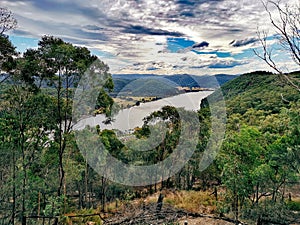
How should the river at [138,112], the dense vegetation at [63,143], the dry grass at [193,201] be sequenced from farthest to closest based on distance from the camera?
the river at [138,112] < the dry grass at [193,201] < the dense vegetation at [63,143]

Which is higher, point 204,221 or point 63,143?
point 63,143

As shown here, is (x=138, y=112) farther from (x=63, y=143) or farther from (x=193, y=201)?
(x=193, y=201)

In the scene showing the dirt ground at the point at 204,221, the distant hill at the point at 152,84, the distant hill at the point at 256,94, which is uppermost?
the distant hill at the point at 256,94

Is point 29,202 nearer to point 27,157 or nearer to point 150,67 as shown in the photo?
point 27,157

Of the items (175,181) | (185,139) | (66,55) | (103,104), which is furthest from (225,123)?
(66,55)

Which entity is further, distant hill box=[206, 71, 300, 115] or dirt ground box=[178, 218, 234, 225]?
distant hill box=[206, 71, 300, 115]

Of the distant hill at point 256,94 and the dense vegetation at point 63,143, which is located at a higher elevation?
the distant hill at point 256,94

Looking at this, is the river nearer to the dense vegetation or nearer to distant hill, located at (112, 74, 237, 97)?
the dense vegetation

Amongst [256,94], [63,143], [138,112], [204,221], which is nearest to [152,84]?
[138,112]

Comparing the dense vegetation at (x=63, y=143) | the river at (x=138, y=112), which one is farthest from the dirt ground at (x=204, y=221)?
the river at (x=138, y=112)

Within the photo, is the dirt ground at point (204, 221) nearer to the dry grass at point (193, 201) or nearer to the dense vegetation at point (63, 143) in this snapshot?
the dense vegetation at point (63, 143)

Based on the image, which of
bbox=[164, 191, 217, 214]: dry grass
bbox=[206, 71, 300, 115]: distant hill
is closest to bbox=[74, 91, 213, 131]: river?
bbox=[164, 191, 217, 214]: dry grass
